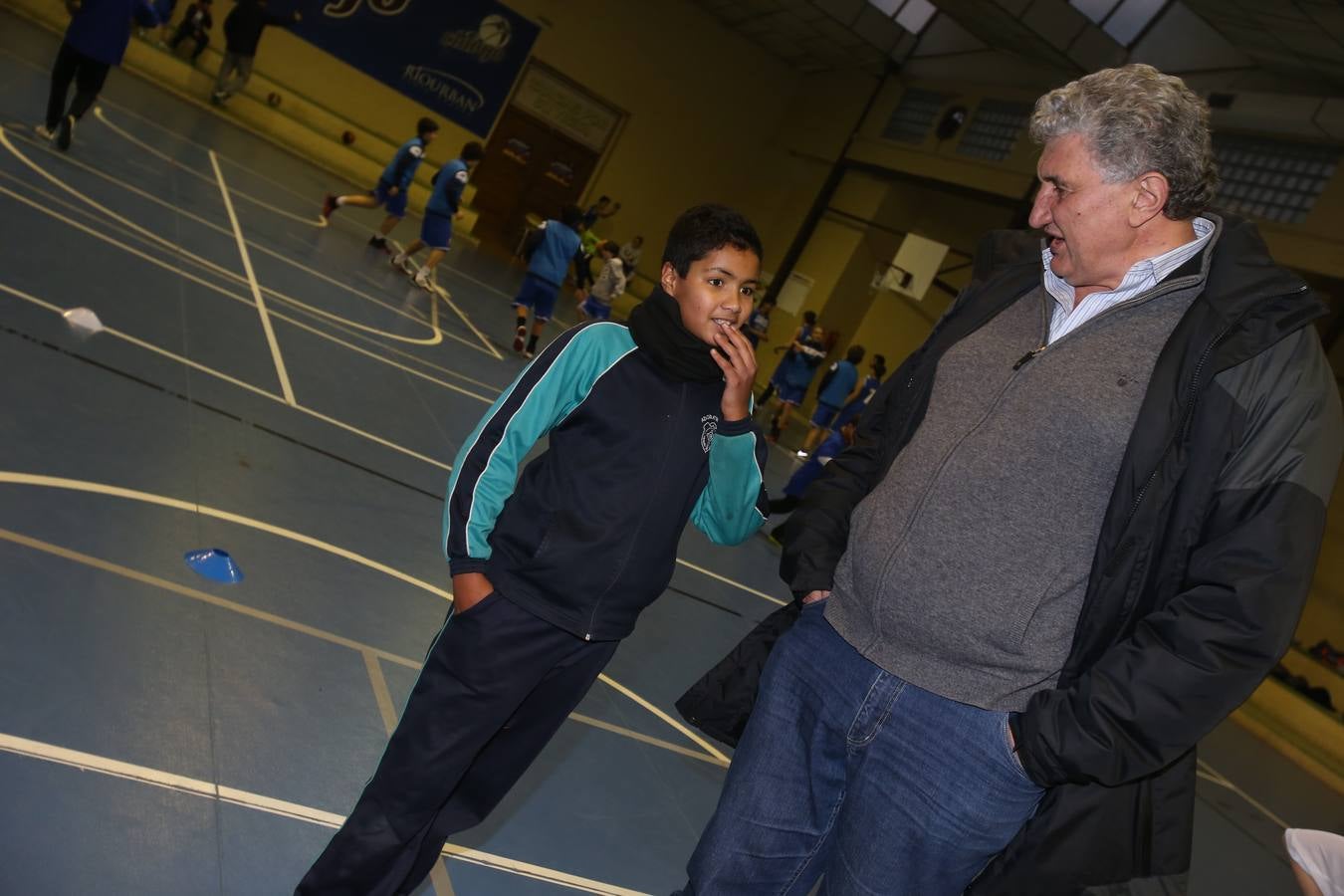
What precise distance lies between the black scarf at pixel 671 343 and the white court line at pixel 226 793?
1813mm

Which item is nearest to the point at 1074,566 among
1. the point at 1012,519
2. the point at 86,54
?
the point at 1012,519

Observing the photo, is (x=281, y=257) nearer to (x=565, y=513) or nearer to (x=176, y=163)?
(x=176, y=163)

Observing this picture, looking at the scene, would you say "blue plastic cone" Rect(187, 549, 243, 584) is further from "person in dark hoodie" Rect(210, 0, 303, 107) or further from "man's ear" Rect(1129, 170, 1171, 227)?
"person in dark hoodie" Rect(210, 0, 303, 107)

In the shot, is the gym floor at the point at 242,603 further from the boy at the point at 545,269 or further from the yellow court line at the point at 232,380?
the boy at the point at 545,269

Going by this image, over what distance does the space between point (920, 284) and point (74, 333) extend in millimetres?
17113

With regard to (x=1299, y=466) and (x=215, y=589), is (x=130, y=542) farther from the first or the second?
(x=1299, y=466)

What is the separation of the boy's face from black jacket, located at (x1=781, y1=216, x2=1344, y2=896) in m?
0.97

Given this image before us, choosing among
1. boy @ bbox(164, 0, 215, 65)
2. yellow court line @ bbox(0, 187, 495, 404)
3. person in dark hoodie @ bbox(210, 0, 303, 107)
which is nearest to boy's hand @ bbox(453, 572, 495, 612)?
yellow court line @ bbox(0, 187, 495, 404)

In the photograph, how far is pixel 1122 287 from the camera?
205 centimetres

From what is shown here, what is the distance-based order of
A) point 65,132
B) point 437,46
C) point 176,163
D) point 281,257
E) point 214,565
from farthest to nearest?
1. point 437,46
2. point 176,163
3. point 281,257
4. point 65,132
5. point 214,565

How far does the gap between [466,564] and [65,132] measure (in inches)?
396

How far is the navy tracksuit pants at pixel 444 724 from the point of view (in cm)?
239

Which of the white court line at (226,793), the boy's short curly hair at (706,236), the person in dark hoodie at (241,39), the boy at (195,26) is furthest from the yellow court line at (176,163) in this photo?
the boy's short curly hair at (706,236)

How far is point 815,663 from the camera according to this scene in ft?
7.27
